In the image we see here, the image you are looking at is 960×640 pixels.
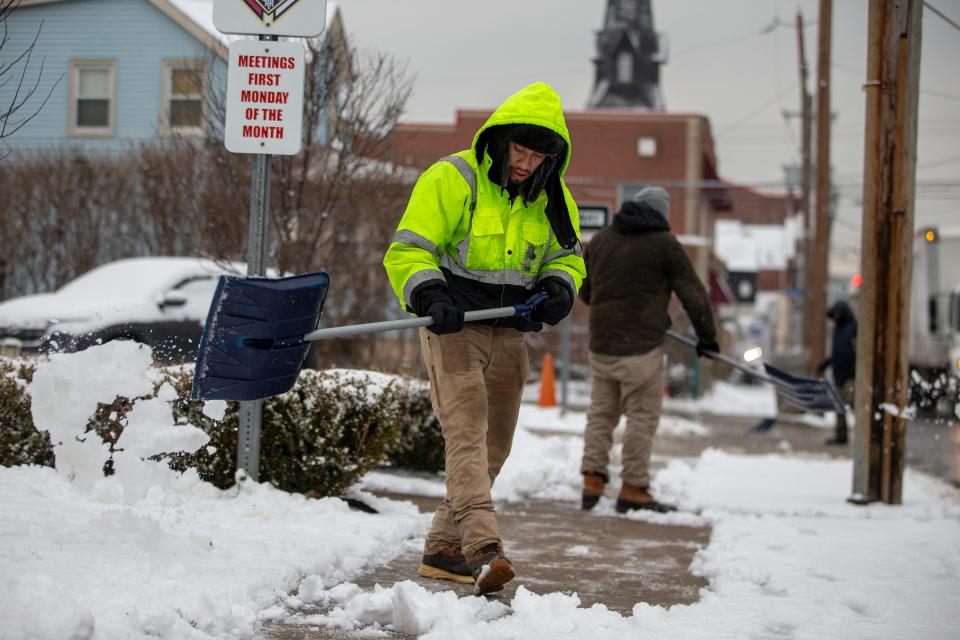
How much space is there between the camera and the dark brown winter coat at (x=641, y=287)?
281 inches

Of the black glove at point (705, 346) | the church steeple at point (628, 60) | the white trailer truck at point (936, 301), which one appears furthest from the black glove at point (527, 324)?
the church steeple at point (628, 60)

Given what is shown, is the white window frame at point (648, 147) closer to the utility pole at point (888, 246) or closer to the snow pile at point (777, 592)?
the utility pole at point (888, 246)

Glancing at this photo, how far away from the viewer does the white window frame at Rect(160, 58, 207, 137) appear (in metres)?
9.74

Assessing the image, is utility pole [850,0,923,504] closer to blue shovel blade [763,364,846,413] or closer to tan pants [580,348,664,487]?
blue shovel blade [763,364,846,413]

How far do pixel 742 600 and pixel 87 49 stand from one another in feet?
35.3

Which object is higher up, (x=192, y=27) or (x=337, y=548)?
(x=192, y=27)

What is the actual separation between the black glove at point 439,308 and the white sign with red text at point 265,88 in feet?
5.24

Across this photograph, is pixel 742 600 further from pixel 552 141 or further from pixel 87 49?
pixel 87 49

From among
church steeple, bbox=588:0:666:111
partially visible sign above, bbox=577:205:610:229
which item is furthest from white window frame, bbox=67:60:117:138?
church steeple, bbox=588:0:666:111

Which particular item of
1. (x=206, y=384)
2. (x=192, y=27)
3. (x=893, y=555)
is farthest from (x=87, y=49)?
(x=893, y=555)

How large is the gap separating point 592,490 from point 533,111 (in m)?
3.23

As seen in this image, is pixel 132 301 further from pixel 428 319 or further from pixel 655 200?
pixel 428 319

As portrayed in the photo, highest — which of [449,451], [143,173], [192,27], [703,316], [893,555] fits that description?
[192,27]

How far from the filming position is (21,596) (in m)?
3.29
